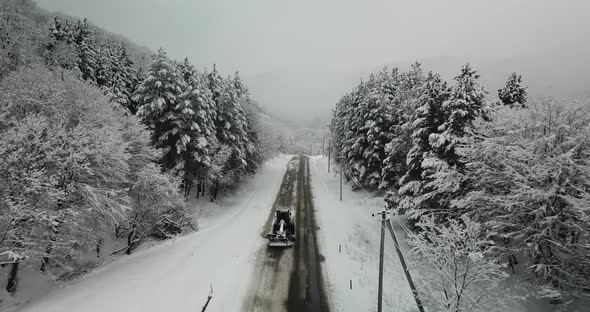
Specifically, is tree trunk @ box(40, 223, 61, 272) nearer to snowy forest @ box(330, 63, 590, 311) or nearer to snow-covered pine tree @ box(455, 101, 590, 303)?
snowy forest @ box(330, 63, 590, 311)

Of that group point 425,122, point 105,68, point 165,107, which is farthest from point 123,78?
point 425,122

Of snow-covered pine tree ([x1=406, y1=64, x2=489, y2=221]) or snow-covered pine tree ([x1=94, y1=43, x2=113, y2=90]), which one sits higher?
snow-covered pine tree ([x1=94, y1=43, x2=113, y2=90])

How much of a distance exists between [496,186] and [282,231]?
13.7 metres

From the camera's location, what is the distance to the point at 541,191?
11375mm

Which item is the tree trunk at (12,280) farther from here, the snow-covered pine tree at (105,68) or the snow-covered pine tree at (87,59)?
the snow-covered pine tree at (105,68)

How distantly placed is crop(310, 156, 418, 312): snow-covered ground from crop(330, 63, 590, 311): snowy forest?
7.47 ft

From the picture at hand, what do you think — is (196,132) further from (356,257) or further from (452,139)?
(452,139)

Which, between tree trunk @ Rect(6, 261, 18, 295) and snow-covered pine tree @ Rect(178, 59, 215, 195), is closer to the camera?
tree trunk @ Rect(6, 261, 18, 295)

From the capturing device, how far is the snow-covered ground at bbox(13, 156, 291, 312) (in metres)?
12.2

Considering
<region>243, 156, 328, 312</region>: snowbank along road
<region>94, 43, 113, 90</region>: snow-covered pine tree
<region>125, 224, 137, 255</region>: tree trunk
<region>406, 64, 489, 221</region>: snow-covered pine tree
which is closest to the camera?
<region>243, 156, 328, 312</region>: snowbank along road

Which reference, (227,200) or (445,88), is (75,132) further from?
(445,88)

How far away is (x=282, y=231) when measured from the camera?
1972cm

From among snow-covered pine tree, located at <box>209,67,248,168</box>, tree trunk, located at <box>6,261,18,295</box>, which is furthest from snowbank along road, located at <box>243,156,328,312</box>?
tree trunk, located at <box>6,261,18,295</box>

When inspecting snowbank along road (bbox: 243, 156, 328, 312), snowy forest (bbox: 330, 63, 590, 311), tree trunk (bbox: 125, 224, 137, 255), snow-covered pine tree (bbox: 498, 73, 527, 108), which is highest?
snow-covered pine tree (bbox: 498, 73, 527, 108)
